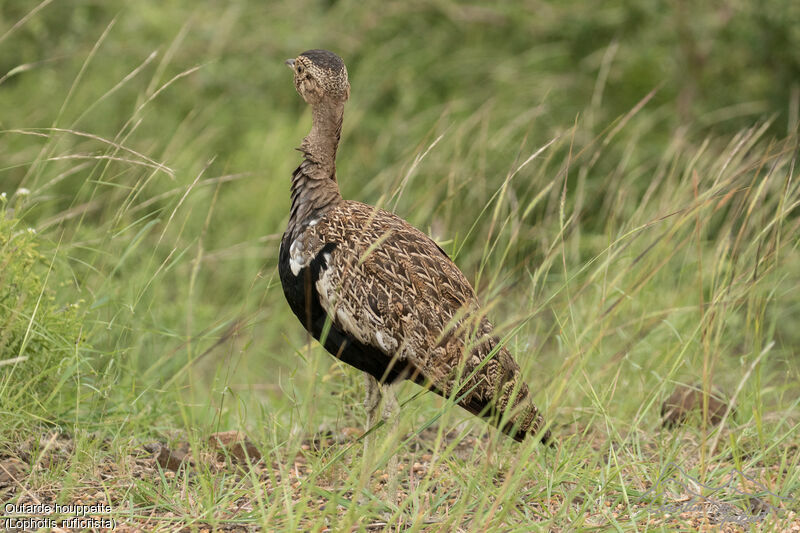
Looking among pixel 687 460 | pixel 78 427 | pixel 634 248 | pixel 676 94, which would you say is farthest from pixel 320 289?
pixel 676 94

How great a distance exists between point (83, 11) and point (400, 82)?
3.30 metres

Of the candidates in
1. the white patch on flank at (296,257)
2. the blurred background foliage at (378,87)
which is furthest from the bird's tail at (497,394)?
the blurred background foliage at (378,87)

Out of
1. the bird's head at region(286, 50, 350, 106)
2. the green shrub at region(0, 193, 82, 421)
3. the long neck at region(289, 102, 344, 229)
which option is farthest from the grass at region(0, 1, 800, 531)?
the bird's head at region(286, 50, 350, 106)

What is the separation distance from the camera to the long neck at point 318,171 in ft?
12.6

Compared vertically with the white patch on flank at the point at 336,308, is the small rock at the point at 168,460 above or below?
below

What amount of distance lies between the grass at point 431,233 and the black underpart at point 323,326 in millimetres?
106

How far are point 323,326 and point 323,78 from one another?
3.56 ft

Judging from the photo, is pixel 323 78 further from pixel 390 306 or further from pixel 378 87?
pixel 378 87

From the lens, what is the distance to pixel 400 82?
30.0 feet

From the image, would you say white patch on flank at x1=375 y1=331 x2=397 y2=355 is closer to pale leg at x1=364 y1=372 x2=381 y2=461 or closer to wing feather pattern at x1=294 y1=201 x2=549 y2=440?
wing feather pattern at x1=294 y1=201 x2=549 y2=440

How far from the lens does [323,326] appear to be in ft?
11.8

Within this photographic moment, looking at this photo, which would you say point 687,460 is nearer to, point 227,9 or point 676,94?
point 676,94

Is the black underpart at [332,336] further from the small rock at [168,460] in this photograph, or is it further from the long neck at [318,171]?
the small rock at [168,460]

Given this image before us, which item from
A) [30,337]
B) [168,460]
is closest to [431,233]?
[168,460]
